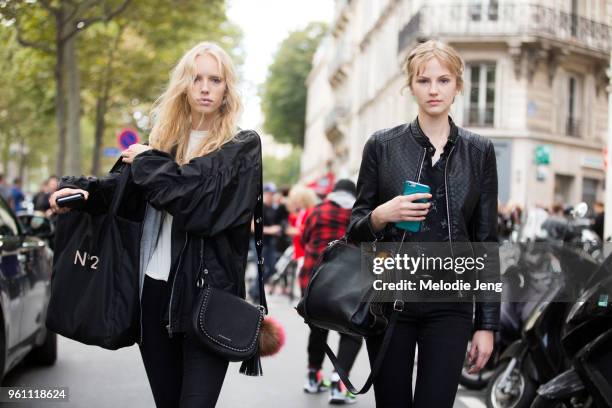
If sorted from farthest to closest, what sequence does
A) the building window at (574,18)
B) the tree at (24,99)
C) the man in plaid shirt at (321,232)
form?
the building window at (574,18)
the tree at (24,99)
the man in plaid shirt at (321,232)

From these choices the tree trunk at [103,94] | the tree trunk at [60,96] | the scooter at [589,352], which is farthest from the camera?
the tree trunk at [103,94]

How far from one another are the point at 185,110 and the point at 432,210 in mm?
1087

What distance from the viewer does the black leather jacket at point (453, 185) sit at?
338cm

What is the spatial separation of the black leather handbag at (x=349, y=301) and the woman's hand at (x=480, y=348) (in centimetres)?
34

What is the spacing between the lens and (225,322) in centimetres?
340

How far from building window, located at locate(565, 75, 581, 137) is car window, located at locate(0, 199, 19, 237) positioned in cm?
2614

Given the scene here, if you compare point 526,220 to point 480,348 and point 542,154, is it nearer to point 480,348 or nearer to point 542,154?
point 480,348

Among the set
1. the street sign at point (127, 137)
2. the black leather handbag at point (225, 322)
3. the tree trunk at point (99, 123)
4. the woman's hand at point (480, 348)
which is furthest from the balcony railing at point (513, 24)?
the black leather handbag at point (225, 322)

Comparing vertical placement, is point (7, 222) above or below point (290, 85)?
below

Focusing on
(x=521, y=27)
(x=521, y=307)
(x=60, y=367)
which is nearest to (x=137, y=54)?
(x=521, y=27)

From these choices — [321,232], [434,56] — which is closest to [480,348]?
[434,56]

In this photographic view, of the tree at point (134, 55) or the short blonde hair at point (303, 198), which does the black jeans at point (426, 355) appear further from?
the tree at point (134, 55)

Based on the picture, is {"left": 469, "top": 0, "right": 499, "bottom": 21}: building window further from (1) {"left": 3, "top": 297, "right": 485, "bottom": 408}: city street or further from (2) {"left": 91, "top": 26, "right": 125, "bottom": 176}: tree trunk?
(1) {"left": 3, "top": 297, "right": 485, "bottom": 408}: city street

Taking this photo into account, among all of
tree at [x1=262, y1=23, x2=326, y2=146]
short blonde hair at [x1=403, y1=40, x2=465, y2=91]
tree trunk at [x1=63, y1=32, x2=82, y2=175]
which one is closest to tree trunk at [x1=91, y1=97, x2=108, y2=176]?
tree trunk at [x1=63, y1=32, x2=82, y2=175]
